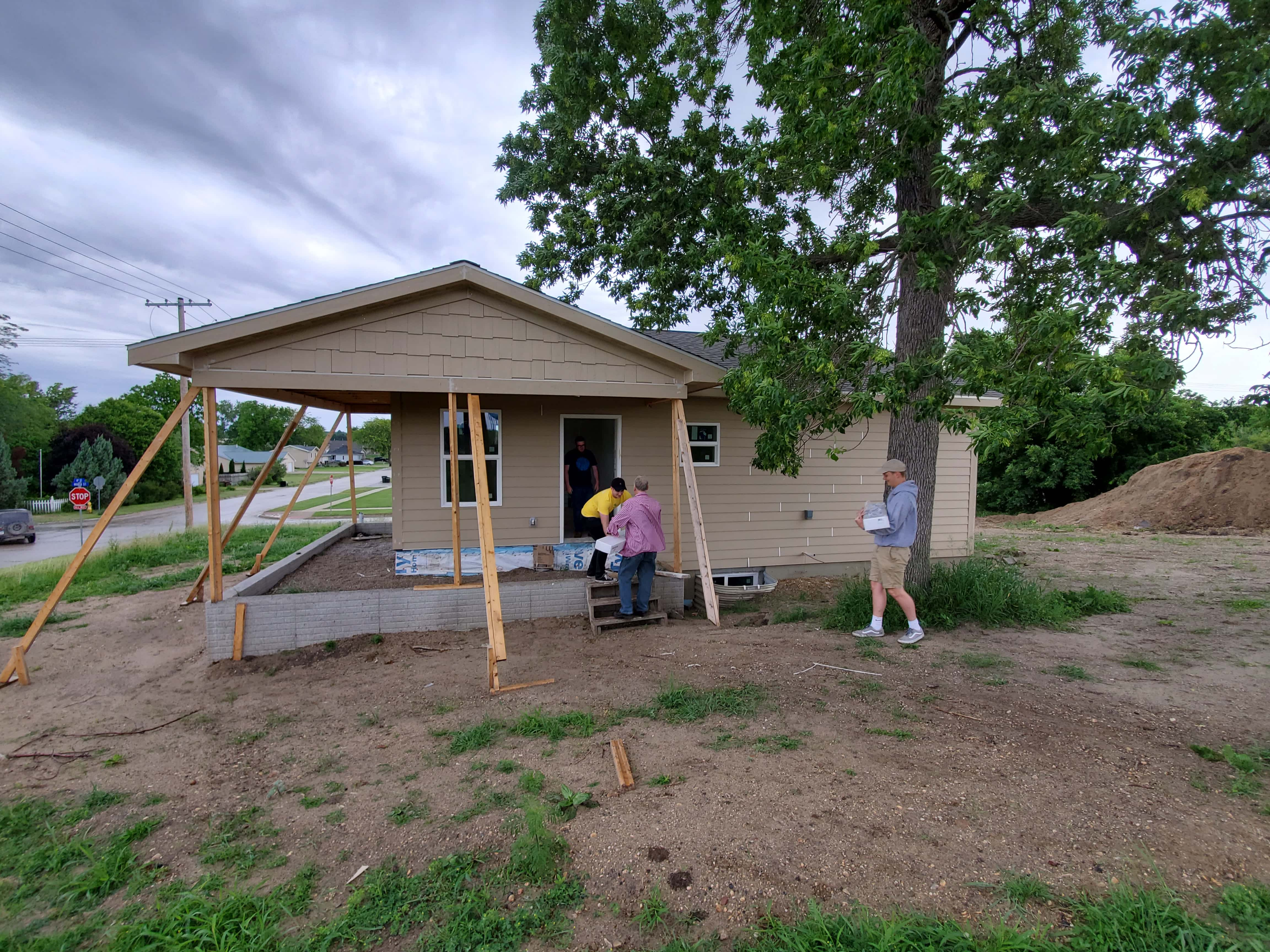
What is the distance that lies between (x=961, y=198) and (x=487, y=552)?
5663 mm

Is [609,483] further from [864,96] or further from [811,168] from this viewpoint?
[864,96]

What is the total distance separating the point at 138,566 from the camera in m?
12.3

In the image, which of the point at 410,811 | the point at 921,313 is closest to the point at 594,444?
the point at 921,313

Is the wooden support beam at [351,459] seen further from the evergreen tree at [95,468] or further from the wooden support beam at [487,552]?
the evergreen tree at [95,468]

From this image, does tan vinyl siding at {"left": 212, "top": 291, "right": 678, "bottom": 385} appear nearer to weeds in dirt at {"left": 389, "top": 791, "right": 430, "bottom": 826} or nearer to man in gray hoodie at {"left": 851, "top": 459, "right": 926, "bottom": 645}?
man in gray hoodie at {"left": 851, "top": 459, "right": 926, "bottom": 645}

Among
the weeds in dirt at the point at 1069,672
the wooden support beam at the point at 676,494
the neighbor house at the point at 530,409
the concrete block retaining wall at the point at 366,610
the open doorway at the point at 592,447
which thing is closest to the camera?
the weeds in dirt at the point at 1069,672

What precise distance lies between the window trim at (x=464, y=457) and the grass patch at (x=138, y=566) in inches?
208

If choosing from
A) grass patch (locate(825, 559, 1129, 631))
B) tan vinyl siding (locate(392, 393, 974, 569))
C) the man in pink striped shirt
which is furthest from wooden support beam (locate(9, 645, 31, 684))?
grass patch (locate(825, 559, 1129, 631))

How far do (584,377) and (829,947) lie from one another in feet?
20.3

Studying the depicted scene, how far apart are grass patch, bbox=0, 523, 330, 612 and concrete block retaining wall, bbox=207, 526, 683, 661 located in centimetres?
409

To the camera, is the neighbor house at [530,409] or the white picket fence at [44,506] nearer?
the neighbor house at [530,409]

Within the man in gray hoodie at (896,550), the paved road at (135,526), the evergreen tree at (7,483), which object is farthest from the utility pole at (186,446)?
the man in gray hoodie at (896,550)

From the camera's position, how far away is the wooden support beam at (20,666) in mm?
5684

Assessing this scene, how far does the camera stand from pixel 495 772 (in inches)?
148
